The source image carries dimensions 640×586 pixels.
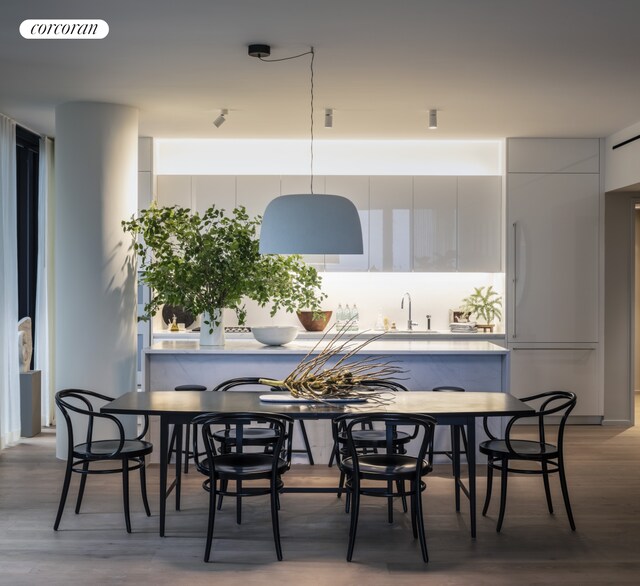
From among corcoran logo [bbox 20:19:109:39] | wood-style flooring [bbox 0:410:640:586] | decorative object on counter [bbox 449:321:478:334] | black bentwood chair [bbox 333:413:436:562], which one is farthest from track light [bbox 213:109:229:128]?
black bentwood chair [bbox 333:413:436:562]

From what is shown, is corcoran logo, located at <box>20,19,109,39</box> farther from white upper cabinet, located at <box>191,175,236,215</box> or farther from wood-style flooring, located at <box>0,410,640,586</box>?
white upper cabinet, located at <box>191,175,236,215</box>

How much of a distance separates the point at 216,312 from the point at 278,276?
0.56 meters

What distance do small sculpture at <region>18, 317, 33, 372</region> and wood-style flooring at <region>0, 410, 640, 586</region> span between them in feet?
5.74

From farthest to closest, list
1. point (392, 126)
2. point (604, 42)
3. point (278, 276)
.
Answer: point (392, 126)
point (278, 276)
point (604, 42)

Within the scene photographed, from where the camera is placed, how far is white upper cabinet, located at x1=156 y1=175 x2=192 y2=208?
874 cm

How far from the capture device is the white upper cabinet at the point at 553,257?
8484mm

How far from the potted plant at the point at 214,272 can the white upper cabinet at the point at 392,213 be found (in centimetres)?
241

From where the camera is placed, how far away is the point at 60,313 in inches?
269

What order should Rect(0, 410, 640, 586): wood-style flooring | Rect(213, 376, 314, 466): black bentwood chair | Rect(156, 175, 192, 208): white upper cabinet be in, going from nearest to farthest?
Rect(0, 410, 640, 586): wood-style flooring → Rect(213, 376, 314, 466): black bentwood chair → Rect(156, 175, 192, 208): white upper cabinet

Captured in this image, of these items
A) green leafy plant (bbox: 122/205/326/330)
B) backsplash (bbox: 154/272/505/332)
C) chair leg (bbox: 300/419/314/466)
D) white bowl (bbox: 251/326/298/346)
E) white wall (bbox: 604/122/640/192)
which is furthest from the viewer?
backsplash (bbox: 154/272/505/332)

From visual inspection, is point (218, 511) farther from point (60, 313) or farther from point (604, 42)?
point (604, 42)

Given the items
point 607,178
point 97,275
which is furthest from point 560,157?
point 97,275

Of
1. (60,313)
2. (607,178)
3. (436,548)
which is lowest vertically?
(436,548)

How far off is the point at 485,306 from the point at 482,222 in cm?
89
